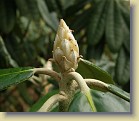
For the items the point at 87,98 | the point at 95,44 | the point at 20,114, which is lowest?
the point at 95,44

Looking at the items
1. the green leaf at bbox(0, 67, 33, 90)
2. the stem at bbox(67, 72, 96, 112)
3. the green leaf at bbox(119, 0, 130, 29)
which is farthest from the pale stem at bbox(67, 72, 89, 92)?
the green leaf at bbox(119, 0, 130, 29)

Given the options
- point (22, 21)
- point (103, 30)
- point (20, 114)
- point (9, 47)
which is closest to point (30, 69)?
point (20, 114)

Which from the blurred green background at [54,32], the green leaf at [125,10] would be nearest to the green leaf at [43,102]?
the blurred green background at [54,32]

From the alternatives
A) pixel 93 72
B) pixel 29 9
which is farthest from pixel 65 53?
pixel 29 9

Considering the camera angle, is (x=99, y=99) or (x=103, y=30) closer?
(x=99, y=99)

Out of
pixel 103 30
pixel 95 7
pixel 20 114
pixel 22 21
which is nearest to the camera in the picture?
pixel 20 114

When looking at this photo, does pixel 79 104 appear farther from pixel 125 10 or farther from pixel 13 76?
pixel 125 10

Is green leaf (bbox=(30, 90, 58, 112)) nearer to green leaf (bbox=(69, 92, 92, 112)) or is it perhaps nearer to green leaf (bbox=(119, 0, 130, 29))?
green leaf (bbox=(69, 92, 92, 112))

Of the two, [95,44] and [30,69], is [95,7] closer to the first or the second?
[95,44]
